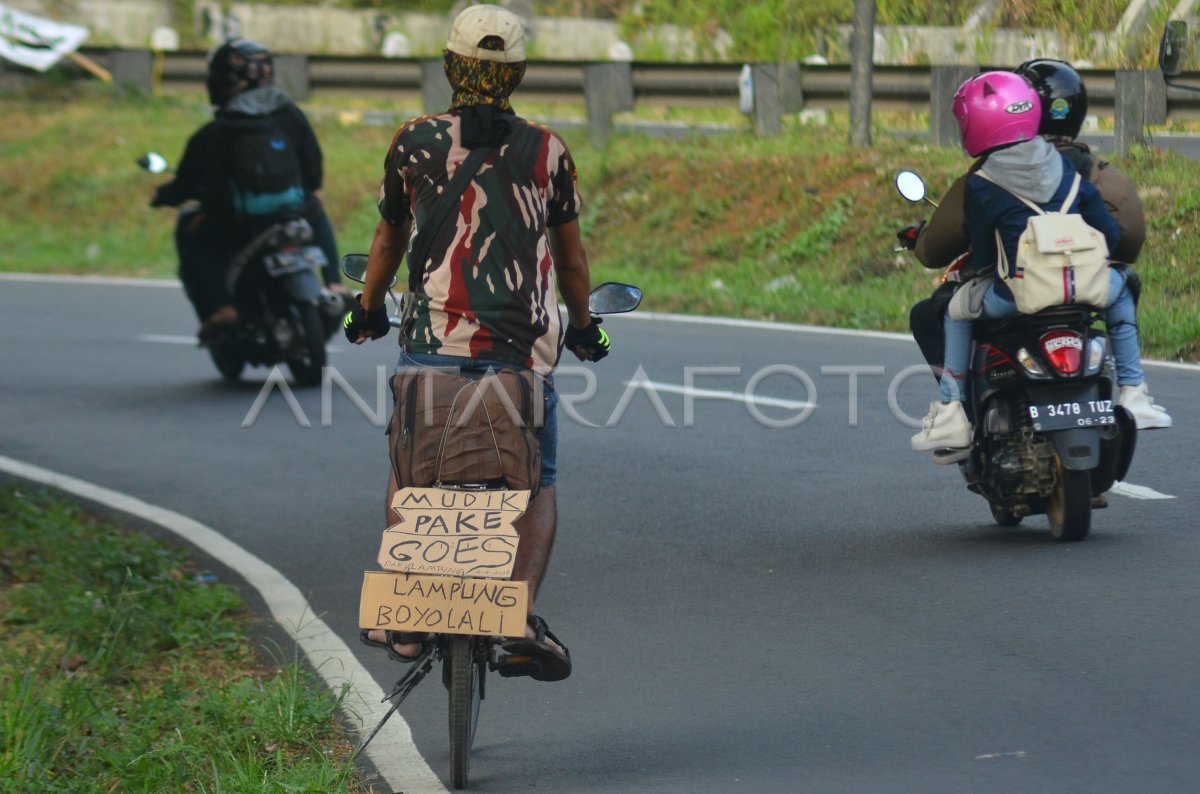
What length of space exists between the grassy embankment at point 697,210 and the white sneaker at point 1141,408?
5.03m

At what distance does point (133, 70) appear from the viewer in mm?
26844

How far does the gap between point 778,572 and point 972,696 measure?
6.28 ft

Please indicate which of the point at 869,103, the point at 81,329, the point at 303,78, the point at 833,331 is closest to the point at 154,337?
the point at 81,329

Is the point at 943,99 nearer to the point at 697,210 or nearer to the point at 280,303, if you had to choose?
the point at 697,210

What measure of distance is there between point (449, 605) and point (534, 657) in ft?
1.52

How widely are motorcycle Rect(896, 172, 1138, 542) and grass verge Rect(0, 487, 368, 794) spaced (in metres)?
2.86

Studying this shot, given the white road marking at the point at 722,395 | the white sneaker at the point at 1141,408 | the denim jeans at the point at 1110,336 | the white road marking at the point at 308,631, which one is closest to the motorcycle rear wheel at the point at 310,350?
the white road marking at the point at 722,395

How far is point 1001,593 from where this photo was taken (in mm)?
6961

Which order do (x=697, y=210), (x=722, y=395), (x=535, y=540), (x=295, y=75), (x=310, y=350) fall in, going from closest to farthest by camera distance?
(x=535, y=540) → (x=722, y=395) → (x=310, y=350) → (x=697, y=210) → (x=295, y=75)

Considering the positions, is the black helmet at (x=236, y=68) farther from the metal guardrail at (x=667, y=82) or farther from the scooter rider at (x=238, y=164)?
the metal guardrail at (x=667, y=82)

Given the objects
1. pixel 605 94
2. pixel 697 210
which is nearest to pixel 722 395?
pixel 697 210

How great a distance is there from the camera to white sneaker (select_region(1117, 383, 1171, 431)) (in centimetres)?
753

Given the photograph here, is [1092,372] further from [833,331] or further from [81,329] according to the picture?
[81,329]

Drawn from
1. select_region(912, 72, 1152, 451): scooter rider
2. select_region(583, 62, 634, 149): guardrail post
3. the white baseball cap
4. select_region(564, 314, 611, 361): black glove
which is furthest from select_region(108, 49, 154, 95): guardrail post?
the white baseball cap
